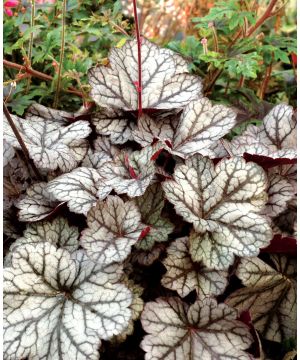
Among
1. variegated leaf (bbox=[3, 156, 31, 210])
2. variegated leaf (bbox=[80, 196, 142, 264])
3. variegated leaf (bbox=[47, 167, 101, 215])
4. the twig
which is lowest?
variegated leaf (bbox=[3, 156, 31, 210])

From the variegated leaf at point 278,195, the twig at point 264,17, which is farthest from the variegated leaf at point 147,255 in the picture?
the twig at point 264,17

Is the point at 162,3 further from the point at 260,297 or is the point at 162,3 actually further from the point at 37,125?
the point at 260,297

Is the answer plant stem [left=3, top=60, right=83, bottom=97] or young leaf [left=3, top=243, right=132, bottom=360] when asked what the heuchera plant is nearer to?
young leaf [left=3, top=243, right=132, bottom=360]

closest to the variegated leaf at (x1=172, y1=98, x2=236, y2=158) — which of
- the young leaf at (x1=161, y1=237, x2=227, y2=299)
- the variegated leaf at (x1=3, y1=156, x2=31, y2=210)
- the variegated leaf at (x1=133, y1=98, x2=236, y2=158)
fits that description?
the variegated leaf at (x1=133, y1=98, x2=236, y2=158)

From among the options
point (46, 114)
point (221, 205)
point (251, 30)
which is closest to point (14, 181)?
point (46, 114)

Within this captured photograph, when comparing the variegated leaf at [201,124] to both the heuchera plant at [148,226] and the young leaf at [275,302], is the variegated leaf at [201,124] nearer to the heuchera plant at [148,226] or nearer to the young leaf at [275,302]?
the heuchera plant at [148,226]

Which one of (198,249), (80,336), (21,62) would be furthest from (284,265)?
(21,62)
